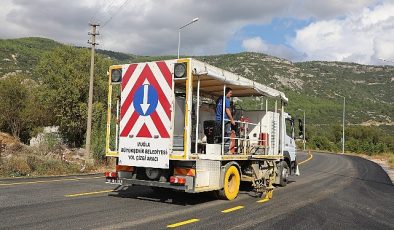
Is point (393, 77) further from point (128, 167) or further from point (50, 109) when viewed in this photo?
Result: point (128, 167)

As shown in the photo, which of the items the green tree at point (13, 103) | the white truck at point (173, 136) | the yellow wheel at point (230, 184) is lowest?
the yellow wheel at point (230, 184)

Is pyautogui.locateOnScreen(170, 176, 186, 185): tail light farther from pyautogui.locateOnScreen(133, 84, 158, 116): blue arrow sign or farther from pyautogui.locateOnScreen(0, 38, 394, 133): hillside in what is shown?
pyautogui.locateOnScreen(0, 38, 394, 133): hillside

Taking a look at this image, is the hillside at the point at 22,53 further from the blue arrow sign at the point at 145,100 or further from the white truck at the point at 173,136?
the blue arrow sign at the point at 145,100

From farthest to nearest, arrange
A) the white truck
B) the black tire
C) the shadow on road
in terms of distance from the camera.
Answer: the black tire, the shadow on road, the white truck

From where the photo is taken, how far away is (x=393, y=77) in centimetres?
11969

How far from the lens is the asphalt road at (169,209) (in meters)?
7.96

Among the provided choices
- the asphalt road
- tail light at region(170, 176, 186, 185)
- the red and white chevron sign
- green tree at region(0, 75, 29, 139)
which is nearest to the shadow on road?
the asphalt road

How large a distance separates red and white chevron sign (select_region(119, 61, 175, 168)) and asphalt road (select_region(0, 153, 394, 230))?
3.73ft

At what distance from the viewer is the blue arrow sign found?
1029 centimetres

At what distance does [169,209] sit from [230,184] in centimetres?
232

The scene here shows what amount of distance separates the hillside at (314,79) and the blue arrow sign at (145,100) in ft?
246

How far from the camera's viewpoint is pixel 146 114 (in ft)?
33.9

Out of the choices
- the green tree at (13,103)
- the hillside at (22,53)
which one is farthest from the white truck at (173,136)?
the hillside at (22,53)

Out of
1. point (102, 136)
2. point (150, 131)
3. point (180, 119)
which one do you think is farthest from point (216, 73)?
point (102, 136)
